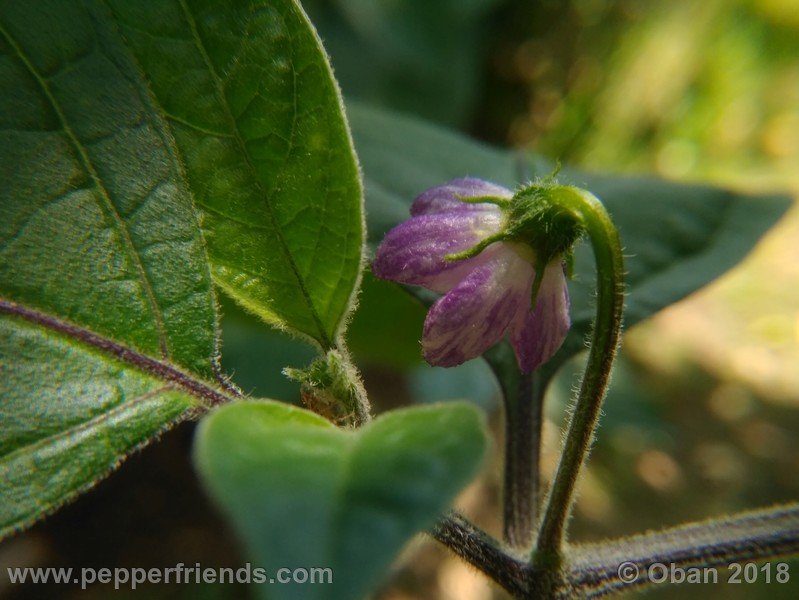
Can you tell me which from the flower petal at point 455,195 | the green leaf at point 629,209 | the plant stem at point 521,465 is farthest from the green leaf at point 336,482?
the green leaf at point 629,209

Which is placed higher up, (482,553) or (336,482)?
(336,482)

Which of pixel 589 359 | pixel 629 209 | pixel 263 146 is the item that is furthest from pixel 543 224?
pixel 629 209

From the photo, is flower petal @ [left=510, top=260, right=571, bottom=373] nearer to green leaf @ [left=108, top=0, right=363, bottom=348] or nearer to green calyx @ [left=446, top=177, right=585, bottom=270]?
green calyx @ [left=446, top=177, right=585, bottom=270]

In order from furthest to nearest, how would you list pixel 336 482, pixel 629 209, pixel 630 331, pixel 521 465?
pixel 630 331, pixel 629 209, pixel 521 465, pixel 336 482

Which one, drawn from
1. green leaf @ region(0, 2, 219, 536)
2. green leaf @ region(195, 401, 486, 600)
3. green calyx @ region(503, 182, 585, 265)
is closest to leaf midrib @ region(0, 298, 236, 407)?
green leaf @ region(0, 2, 219, 536)

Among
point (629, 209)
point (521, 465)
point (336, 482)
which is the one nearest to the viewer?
point (336, 482)

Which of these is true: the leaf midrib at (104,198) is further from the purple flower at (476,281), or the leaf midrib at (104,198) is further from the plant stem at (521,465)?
the plant stem at (521,465)

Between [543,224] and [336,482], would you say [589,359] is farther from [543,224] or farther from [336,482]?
[336,482]

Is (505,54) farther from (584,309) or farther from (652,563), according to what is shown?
(652,563)
